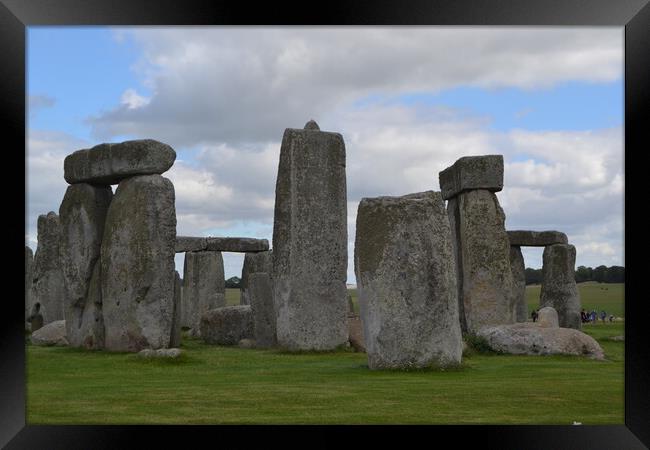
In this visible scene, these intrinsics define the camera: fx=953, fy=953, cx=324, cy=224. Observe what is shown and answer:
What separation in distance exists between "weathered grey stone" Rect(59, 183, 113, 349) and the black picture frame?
8.86 m

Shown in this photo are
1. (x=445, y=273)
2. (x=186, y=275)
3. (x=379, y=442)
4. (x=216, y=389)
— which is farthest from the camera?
(x=186, y=275)

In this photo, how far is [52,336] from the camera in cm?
1702

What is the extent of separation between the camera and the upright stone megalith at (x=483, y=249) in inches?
654

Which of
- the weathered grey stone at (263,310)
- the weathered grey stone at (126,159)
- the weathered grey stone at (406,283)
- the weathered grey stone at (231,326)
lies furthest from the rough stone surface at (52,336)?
the weathered grey stone at (406,283)

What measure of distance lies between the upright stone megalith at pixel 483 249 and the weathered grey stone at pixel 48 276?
8786mm

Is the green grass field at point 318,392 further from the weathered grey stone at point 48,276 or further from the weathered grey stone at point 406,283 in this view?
the weathered grey stone at point 48,276

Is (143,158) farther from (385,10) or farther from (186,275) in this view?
(186,275)

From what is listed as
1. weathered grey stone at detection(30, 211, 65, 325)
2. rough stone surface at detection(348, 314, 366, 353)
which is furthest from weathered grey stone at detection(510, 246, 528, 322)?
weathered grey stone at detection(30, 211, 65, 325)

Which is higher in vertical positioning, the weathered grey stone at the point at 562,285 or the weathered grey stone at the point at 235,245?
the weathered grey stone at the point at 235,245

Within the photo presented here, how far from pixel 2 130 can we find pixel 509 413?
4712 millimetres

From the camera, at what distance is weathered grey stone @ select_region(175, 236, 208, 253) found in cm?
2489

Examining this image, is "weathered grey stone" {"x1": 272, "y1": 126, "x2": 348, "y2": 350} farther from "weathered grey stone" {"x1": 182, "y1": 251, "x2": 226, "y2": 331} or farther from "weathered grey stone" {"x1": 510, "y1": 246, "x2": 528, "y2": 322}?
"weathered grey stone" {"x1": 182, "y1": 251, "x2": 226, "y2": 331}

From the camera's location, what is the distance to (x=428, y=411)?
8109 millimetres

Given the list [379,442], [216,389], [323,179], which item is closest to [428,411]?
[379,442]
